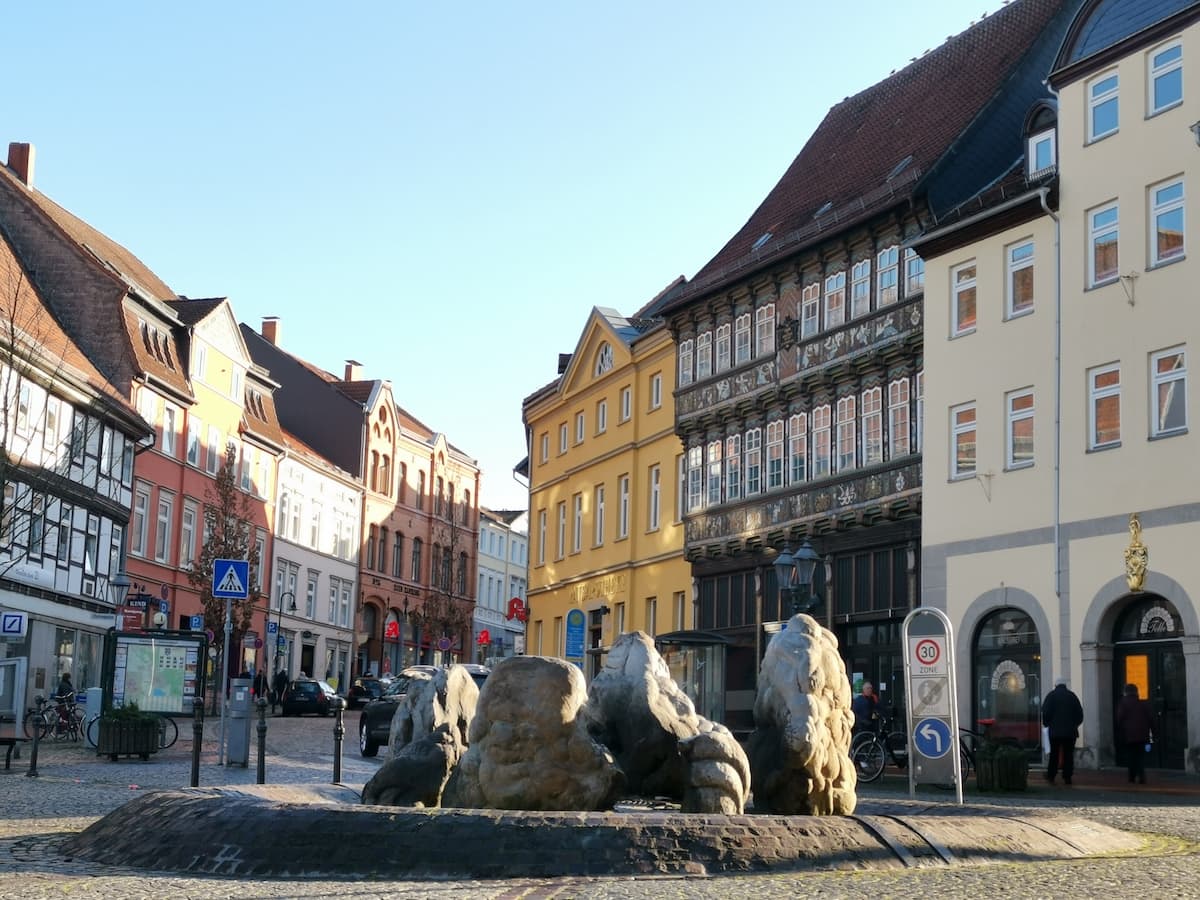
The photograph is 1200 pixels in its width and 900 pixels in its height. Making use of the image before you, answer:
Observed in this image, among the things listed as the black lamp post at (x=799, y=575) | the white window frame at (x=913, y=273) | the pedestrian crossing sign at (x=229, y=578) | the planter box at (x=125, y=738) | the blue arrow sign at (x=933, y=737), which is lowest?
the planter box at (x=125, y=738)

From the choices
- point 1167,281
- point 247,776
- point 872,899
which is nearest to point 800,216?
point 1167,281

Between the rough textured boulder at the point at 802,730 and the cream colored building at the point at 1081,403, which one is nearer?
the rough textured boulder at the point at 802,730

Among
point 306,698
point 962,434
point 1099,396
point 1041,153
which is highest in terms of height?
point 1041,153

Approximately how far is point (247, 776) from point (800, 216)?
2524 cm

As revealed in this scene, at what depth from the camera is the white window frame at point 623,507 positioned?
52.3 meters

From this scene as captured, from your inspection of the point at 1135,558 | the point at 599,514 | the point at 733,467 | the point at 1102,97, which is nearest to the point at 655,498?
the point at 599,514

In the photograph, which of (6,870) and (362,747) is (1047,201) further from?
(6,870)

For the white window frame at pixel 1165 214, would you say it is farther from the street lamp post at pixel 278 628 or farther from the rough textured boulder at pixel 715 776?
the street lamp post at pixel 278 628

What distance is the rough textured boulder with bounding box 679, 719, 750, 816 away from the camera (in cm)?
1305

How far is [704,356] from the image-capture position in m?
46.8

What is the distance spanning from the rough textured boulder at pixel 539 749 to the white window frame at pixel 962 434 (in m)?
22.5

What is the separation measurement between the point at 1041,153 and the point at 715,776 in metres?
23.9

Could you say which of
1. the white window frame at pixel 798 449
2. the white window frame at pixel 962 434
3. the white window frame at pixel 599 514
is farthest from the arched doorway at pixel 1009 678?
the white window frame at pixel 599 514

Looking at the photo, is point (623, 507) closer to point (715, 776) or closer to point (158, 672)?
point (158, 672)
